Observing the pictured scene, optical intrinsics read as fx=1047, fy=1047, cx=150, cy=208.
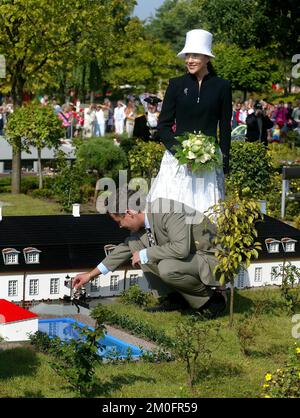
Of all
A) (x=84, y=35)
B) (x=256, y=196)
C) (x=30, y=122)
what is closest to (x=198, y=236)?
(x=256, y=196)

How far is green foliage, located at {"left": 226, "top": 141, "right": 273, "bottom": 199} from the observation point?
20.2 meters

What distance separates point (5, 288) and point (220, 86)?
3579 millimetres

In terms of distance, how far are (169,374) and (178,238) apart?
6.73ft

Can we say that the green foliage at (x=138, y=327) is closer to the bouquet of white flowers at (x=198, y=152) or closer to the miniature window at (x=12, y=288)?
the miniature window at (x=12, y=288)

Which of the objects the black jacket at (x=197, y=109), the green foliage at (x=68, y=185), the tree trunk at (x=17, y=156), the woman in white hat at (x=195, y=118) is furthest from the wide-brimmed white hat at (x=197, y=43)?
the tree trunk at (x=17, y=156)

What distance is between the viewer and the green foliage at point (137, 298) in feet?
40.8

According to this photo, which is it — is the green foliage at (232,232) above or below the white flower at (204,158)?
below

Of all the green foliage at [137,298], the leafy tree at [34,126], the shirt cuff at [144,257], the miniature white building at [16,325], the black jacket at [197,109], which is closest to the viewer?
the miniature white building at [16,325]

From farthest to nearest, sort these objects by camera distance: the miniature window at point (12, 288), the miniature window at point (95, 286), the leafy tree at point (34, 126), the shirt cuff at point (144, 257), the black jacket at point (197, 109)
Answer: the leafy tree at point (34, 126)
the miniature window at point (95, 286)
the miniature window at point (12, 288)
the black jacket at point (197, 109)
the shirt cuff at point (144, 257)

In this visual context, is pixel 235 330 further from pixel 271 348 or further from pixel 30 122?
pixel 30 122

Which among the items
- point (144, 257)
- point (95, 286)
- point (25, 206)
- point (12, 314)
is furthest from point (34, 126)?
point (12, 314)

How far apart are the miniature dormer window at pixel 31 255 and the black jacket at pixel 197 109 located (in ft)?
7.48

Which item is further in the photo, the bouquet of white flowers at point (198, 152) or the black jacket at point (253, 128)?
the black jacket at point (253, 128)

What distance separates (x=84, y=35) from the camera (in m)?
23.5
